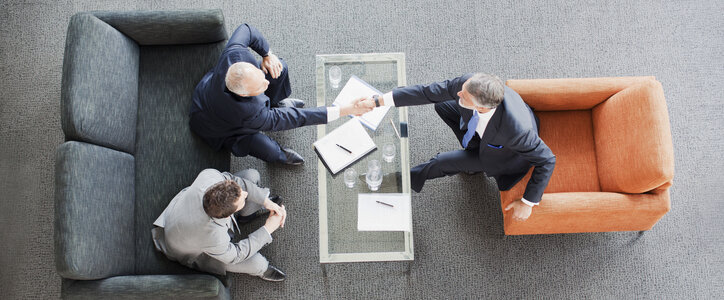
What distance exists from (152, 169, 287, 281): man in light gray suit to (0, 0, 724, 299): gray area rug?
491mm

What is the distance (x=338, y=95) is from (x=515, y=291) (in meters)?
1.70

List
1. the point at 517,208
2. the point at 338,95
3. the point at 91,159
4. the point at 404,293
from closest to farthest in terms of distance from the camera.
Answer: the point at 91,159 < the point at 517,208 < the point at 338,95 < the point at 404,293

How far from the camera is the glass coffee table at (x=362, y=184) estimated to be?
97.9 inches

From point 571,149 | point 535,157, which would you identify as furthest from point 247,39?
point 571,149

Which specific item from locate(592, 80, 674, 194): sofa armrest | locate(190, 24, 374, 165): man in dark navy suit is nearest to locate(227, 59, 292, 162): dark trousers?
locate(190, 24, 374, 165): man in dark navy suit

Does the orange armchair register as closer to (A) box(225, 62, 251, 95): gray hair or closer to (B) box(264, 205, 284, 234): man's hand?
(B) box(264, 205, 284, 234): man's hand

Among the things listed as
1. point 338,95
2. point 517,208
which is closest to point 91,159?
point 338,95

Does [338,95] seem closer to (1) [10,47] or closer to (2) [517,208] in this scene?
(2) [517,208]

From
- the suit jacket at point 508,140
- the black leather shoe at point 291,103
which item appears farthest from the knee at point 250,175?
the suit jacket at point 508,140

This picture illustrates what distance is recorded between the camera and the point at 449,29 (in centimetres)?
328

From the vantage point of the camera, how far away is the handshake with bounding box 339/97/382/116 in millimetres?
2510

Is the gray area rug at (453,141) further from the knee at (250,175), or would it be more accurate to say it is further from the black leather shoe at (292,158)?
the knee at (250,175)

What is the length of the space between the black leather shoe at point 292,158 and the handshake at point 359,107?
2.04ft

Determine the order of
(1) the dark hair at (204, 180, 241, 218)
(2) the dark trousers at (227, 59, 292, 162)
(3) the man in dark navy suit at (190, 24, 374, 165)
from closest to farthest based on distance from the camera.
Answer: (1) the dark hair at (204, 180, 241, 218) → (3) the man in dark navy suit at (190, 24, 374, 165) → (2) the dark trousers at (227, 59, 292, 162)
